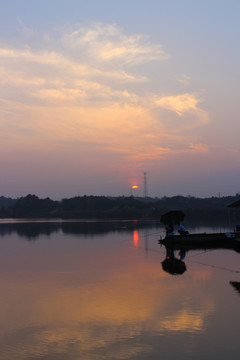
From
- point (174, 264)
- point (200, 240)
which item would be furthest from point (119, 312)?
point (200, 240)

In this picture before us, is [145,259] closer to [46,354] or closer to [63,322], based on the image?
[63,322]

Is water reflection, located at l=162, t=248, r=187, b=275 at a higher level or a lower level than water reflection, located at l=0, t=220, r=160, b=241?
lower

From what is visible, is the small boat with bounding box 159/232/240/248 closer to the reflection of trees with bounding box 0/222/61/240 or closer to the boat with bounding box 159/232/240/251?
the boat with bounding box 159/232/240/251

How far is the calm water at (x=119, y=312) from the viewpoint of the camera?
1228cm

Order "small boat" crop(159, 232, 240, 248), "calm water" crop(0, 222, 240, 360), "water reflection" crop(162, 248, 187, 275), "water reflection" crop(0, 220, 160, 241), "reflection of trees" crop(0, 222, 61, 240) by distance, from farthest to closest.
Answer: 1. "water reflection" crop(0, 220, 160, 241)
2. "reflection of trees" crop(0, 222, 61, 240)
3. "small boat" crop(159, 232, 240, 248)
4. "water reflection" crop(162, 248, 187, 275)
5. "calm water" crop(0, 222, 240, 360)

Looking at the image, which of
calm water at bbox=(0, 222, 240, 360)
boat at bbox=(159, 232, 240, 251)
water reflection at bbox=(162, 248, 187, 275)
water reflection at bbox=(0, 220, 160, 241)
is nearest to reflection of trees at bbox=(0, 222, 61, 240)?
water reflection at bbox=(0, 220, 160, 241)

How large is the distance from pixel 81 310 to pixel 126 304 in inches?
82.5

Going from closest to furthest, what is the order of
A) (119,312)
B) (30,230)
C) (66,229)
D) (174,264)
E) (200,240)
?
(119,312), (174,264), (200,240), (30,230), (66,229)

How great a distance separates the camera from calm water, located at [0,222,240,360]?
12281mm

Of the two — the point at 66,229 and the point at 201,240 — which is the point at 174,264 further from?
the point at 66,229

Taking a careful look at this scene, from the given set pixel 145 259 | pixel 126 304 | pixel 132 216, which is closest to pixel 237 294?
pixel 126 304

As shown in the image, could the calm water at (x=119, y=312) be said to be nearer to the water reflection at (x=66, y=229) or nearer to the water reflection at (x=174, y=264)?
the water reflection at (x=174, y=264)

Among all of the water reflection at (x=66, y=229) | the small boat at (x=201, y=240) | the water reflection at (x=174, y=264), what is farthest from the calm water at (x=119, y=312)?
the water reflection at (x=66, y=229)

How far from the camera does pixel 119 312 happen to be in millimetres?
16469
